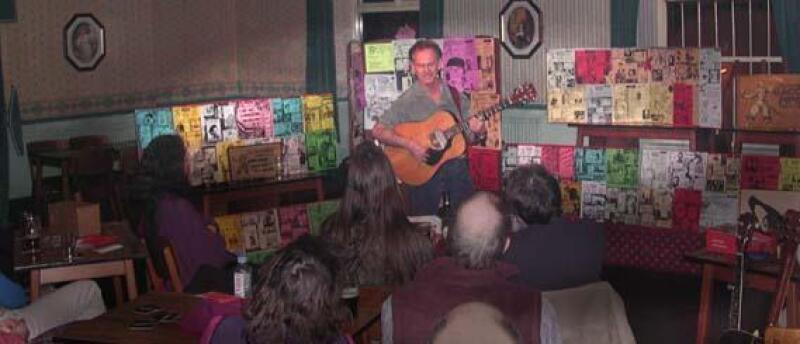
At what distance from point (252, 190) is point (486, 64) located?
239 centimetres

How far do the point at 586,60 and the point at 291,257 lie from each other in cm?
590

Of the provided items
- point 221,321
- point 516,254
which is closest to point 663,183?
point 516,254

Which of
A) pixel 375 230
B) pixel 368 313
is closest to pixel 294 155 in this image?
pixel 375 230

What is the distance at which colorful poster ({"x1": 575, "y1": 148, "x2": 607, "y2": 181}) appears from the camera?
894cm

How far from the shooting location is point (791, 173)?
7.90 m

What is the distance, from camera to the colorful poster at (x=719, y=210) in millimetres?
8297

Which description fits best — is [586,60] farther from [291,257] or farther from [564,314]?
[291,257]

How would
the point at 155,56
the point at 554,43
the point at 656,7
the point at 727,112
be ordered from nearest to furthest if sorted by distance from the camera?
the point at 727,112, the point at 656,7, the point at 554,43, the point at 155,56

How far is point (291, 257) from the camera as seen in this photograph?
11.6ft

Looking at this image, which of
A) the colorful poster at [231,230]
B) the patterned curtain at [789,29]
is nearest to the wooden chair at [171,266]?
the colorful poster at [231,230]

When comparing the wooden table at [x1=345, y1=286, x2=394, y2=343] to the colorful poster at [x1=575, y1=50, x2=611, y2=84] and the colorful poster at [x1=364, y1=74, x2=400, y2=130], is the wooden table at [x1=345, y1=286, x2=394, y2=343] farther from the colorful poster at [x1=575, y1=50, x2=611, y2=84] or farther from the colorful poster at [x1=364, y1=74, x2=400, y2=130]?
the colorful poster at [x1=364, y1=74, x2=400, y2=130]

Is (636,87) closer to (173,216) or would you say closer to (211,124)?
(211,124)

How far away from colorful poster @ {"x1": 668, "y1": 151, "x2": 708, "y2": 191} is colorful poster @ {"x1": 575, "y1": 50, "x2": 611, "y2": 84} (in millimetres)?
880

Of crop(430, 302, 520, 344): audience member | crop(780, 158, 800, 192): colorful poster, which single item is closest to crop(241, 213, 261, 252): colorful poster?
crop(780, 158, 800, 192): colorful poster
